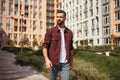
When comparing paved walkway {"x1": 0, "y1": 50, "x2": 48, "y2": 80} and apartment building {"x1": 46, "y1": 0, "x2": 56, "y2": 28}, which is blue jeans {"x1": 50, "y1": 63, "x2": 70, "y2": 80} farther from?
apartment building {"x1": 46, "y1": 0, "x2": 56, "y2": 28}

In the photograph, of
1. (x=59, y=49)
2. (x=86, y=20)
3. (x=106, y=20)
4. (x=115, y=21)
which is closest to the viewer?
(x=59, y=49)

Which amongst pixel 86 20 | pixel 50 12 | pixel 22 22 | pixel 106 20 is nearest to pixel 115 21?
pixel 106 20

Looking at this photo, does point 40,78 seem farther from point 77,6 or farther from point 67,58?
point 77,6

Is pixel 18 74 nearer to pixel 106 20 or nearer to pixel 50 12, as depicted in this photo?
pixel 106 20

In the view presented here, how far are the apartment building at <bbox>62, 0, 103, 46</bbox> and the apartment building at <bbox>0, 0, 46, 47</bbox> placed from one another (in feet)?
63.5

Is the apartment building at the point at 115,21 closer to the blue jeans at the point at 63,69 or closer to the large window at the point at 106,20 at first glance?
the large window at the point at 106,20

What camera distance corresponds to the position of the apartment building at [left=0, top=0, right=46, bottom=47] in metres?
91.1

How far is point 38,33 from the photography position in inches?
3809

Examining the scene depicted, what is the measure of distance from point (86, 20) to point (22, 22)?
101 ft

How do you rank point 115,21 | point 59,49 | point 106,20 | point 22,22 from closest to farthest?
point 59,49, point 115,21, point 106,20, point 22,22

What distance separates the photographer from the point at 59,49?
5645 millimetres

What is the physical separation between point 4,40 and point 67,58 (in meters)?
87.1

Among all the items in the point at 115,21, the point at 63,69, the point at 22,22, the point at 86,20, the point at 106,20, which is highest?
the point at 22,22

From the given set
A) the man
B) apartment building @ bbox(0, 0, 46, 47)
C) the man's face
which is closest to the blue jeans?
the man
